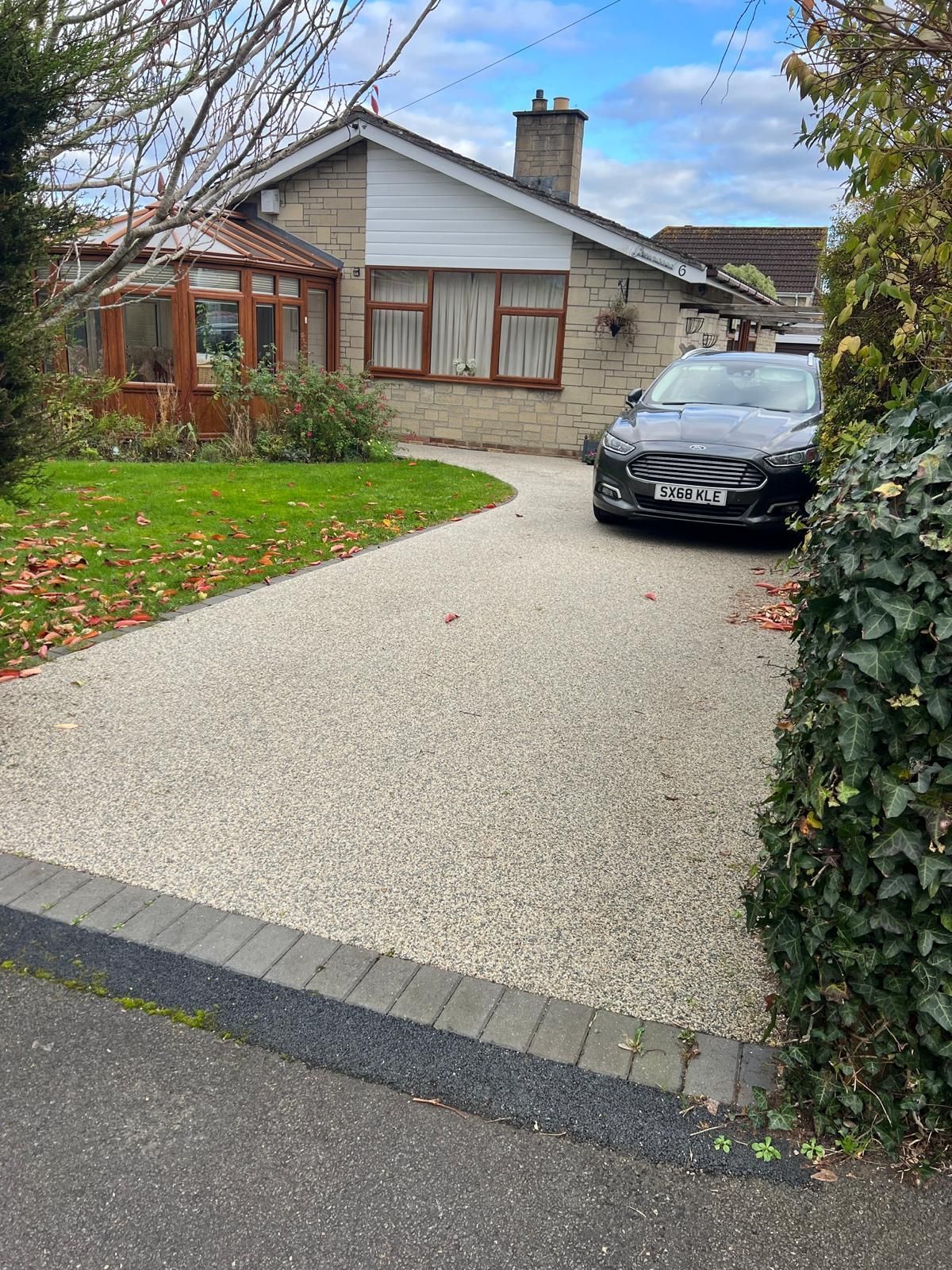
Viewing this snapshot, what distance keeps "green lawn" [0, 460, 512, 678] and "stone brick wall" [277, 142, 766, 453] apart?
175 inches

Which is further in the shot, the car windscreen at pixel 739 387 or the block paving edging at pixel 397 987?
the car windscreen at pixel 739 387

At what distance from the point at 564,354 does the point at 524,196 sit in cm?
253

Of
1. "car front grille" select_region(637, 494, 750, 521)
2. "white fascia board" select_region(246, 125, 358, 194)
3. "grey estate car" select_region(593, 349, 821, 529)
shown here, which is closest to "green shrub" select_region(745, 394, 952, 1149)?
"grey estate car" select_region(593, 349, 821, 529)

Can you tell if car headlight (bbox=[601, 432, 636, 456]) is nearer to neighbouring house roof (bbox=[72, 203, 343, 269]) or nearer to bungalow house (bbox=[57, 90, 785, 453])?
neighbouring house roof (bbox=[72, 203, 343, 269])

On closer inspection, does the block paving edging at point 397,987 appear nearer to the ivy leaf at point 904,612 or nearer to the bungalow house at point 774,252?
the ivy leaf at point 904,612

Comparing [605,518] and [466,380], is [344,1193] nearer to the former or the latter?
[605,518]

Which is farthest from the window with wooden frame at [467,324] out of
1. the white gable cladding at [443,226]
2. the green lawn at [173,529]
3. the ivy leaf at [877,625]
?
the ivy leaf at [877,625]

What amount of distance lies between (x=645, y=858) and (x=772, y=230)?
32.9 metres

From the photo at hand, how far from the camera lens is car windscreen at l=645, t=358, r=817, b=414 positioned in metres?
9.84

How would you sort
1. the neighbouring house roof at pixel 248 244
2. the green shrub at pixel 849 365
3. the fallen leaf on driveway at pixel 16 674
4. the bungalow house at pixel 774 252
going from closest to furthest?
the fallen leaf on driveway at pixel 16 674 < the green shrub at pixel 849 365 < the neighbouring house roof at pixel 248 244 < the bungalow house at pixel 774 252

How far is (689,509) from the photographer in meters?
9.04

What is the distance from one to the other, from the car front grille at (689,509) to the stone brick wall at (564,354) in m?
7.37

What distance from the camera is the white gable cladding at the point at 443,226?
53.5ft

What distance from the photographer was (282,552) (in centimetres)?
813
